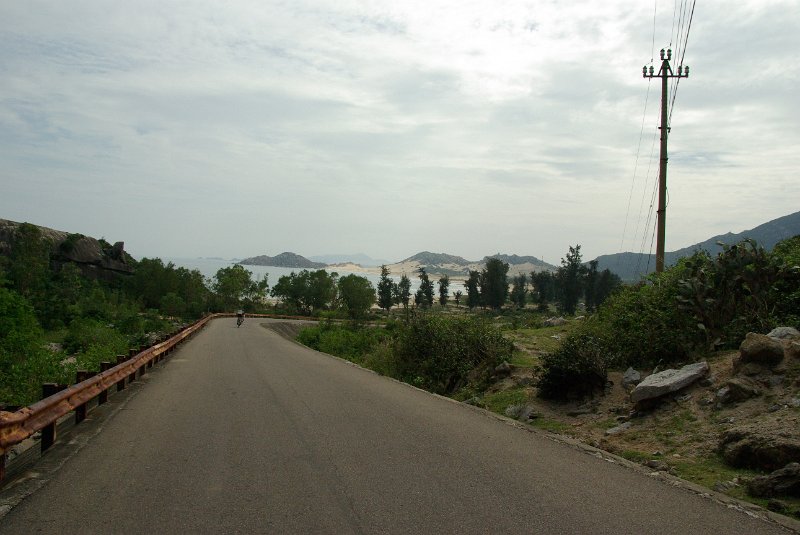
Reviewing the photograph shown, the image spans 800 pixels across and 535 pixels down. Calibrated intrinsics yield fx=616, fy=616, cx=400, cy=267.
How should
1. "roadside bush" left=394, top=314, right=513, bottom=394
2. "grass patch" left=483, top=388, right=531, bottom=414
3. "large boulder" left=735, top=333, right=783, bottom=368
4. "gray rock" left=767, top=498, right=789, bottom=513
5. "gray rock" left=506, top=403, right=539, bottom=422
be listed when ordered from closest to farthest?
"gray rock" left=767, top=498, right=789, bottom=513
"large boulder" left=735, top=333, right=783, bottom=368
"gray rock" left=506, top=403, right=539, bottom=422
"grass patch" left=483, top=388, right=531, bottom=414
"roadside bush" left=394, top=314, right=513, bottom=394

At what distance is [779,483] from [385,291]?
137058 millimetres

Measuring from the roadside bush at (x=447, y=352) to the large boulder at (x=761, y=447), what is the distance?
8.15 m

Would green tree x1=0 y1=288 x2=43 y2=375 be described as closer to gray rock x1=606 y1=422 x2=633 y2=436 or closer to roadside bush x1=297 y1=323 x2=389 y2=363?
roadside bush x1=297 y1=323 x2=389 y2=363

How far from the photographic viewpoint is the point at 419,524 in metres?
5.03

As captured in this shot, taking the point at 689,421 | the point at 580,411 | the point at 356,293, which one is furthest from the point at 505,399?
the point at 356,293

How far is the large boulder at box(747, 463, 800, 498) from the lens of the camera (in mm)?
6094

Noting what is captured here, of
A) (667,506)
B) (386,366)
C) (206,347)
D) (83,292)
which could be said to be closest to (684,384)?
(667,506)

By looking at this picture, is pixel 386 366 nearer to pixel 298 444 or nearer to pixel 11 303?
pixel 298 444

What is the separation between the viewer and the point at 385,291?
143 metres

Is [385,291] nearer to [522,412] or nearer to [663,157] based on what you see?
[663,157]

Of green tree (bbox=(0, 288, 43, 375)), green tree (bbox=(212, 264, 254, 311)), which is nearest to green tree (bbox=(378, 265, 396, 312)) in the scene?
green tree (bbox=(212, 264, 254, 311))

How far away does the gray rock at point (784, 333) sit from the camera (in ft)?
34.2

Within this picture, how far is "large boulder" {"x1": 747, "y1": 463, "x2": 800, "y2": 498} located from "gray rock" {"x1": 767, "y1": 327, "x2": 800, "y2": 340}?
4.86 metres

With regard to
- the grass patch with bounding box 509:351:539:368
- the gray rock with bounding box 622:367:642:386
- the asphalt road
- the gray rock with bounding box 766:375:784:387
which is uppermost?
the gray rock with bounding box 766:375:784:387
